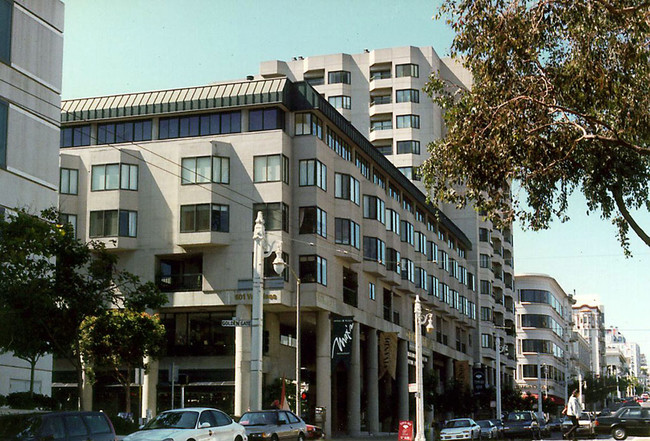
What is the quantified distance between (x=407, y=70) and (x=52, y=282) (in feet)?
245

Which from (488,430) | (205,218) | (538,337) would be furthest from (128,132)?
(538,337)

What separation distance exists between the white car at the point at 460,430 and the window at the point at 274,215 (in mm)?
14871

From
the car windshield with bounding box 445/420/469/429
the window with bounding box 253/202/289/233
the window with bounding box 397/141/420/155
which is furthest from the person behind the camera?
the window with bounding box 397/141/420/155

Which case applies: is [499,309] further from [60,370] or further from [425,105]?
[60,370]

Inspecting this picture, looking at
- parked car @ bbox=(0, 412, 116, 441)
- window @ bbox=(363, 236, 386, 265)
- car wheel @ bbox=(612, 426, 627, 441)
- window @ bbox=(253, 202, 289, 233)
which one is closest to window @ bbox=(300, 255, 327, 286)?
window @ bbox=(253, 202, 289, 233)

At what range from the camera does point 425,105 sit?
9800cm

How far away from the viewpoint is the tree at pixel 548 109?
71.1 ft

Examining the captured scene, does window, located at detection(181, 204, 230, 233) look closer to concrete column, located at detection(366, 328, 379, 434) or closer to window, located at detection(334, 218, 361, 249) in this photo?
window, located at detection(334, 218, 361, 249)

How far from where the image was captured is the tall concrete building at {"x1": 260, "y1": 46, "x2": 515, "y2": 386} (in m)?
97.5

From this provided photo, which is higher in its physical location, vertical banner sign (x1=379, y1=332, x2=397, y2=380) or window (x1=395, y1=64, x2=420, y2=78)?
window (x1=395, y1=64, x2=420, y2=78)

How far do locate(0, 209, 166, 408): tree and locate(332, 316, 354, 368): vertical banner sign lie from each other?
25.9 meters

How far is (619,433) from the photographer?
41.5 metres

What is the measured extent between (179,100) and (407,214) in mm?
24991

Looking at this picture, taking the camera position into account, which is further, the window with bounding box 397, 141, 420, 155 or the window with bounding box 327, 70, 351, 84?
the window with bounding box 327, 70, 351, 84
